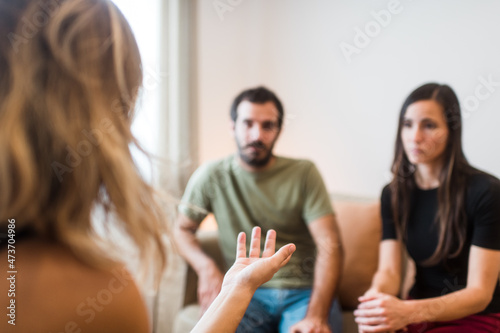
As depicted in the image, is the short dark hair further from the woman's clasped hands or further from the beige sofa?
the woman's clasped hands

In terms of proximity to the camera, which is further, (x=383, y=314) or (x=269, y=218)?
(x=269, y=218)

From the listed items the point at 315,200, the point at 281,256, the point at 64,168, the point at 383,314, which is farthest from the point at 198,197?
the point at 64,168

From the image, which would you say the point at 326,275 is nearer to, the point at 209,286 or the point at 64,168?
the point at 209,286

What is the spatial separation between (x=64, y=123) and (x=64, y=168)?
0.05 m

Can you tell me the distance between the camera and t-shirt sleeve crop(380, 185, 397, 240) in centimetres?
116

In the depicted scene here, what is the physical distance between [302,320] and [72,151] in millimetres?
905

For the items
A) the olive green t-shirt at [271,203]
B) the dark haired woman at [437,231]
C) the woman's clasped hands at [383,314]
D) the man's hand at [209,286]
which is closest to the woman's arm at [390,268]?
the dark haired woman at [437,231]

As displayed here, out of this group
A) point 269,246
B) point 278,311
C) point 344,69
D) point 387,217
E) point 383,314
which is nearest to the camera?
point 269,246

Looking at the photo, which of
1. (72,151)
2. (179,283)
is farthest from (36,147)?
(179,283)

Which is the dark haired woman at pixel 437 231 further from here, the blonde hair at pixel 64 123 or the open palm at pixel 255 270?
the blonde hair at pixel 64 123

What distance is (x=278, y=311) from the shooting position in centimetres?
127

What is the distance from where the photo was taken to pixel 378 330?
959mm

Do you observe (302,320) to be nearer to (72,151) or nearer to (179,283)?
(179,283)

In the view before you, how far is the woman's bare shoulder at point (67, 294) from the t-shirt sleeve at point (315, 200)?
0.89m
